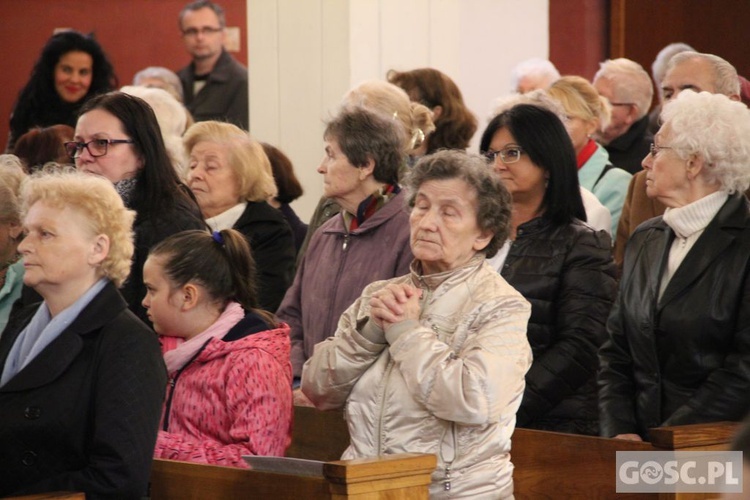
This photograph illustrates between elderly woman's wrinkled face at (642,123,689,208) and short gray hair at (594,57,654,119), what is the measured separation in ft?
9.29

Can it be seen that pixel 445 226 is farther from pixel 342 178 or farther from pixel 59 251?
pixel 342 178

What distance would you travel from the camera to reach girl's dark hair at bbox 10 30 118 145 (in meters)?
6.98

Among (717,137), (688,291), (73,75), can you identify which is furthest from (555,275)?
(73,75)

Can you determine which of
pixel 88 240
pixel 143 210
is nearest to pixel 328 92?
pixel 143 210

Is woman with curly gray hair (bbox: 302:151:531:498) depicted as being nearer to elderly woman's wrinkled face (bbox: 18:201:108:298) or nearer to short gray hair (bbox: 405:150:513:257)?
short gray hair (bbox: 405:150:513:257)

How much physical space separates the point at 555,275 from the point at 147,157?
4.55 feet

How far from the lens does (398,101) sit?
4906 mm

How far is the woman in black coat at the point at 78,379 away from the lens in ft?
9.84

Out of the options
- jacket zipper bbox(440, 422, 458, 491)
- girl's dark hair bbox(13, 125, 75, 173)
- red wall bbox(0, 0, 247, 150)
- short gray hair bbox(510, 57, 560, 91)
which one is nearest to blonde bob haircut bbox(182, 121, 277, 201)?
girl's dark hair bbox(13, 125, 75, 173)

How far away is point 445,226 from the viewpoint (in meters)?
3.39

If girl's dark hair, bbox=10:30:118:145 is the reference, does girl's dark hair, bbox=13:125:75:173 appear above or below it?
below

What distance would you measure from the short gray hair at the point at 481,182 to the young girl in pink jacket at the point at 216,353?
2.07ft

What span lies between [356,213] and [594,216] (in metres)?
1.00

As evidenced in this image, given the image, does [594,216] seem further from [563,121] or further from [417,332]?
[417,332]
